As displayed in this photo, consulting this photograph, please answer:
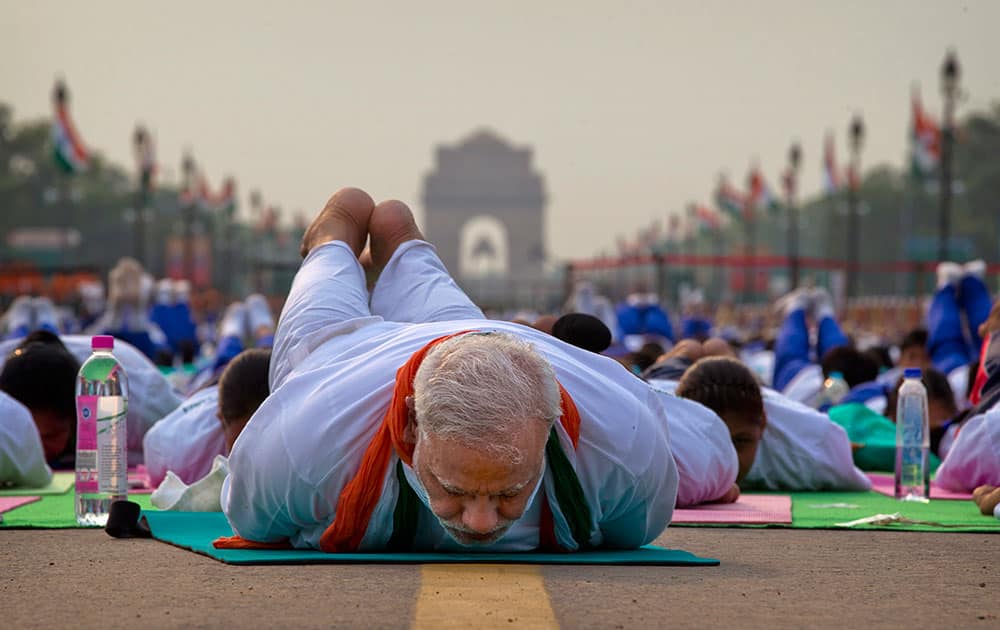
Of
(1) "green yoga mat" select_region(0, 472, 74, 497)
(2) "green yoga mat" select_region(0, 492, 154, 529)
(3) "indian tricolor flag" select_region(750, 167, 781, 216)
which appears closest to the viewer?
(2) "green yoga mat" select_region(0, 492, 154, 529)

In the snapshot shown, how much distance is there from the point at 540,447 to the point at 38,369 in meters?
5.55

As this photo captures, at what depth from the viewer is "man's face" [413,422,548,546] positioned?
4.95 meters

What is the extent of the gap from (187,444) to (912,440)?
3.73 metres

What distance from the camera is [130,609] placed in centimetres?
458

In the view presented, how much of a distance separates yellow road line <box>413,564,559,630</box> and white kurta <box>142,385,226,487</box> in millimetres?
3666

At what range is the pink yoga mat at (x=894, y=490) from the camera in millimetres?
9094

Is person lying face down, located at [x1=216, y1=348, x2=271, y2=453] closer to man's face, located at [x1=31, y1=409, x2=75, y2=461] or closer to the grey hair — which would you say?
man's face, located at [x1=31, y1=409, x2=75, y2=461]

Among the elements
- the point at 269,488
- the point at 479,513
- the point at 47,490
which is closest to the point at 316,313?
the point at 269,488

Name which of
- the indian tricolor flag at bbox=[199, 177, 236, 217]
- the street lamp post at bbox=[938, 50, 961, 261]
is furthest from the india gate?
the street lamp post at bbox=[938, 50, 961, 261]

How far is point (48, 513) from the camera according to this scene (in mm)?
7637

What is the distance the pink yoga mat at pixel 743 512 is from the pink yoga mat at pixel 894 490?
0.83 meters

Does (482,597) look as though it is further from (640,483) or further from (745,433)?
(745,433)

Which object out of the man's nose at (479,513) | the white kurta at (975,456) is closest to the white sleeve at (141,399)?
the white kurta at (975,456)

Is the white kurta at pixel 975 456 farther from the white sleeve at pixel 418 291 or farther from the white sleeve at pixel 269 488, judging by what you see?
the white sleeve at pixel 269 488
